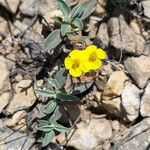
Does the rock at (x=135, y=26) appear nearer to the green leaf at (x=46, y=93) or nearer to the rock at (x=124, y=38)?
the rock at (x=124, y=38)

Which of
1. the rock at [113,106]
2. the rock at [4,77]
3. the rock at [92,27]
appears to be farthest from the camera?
the rock at [92,27]

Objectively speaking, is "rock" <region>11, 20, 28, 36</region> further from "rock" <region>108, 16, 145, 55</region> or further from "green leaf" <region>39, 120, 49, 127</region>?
"green leaf" <region>39, 120, 49, 127</region>

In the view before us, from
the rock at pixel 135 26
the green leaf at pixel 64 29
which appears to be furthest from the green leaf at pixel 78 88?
the rock at pixel 135 26

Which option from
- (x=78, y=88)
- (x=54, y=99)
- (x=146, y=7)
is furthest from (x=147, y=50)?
(x=54, y=99)

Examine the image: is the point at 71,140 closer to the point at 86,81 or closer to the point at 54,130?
the point at 54,130

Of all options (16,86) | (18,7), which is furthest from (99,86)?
(18,7)

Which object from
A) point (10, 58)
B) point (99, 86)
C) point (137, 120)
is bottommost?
point (137, 120)

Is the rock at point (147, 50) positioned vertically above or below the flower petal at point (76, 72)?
below
